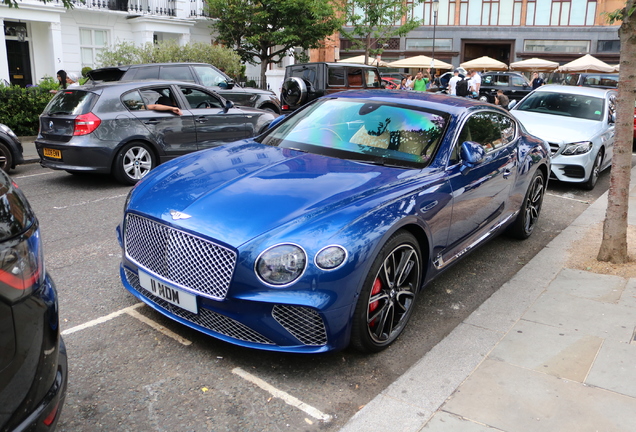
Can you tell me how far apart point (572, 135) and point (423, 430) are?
308 inches

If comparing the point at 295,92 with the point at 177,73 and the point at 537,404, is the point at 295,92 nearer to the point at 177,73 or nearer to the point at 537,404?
the point at 177,73

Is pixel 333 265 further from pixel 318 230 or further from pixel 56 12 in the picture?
pixel 56 12

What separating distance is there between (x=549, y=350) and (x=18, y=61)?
2496 cm

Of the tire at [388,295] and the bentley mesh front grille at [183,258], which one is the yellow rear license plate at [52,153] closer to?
the bentley mesh front grille at [183,258]

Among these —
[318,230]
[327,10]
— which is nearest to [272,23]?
[327,10]

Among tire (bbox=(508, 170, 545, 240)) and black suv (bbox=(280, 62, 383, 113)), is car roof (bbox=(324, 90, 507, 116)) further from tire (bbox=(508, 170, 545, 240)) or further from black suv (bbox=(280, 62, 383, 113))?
black suv (bbox=(280, 62, 383, 113))

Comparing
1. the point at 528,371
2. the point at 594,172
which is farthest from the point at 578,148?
the point at 528,371

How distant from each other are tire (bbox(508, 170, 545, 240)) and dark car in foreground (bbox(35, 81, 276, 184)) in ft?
12.0

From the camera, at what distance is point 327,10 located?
26297mm

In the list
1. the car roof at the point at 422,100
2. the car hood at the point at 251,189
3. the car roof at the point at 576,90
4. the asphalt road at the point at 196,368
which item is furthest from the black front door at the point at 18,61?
the car hood at the point at 251,189

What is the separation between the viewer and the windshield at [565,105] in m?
10.3

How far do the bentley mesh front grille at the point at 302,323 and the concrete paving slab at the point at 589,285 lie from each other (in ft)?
8.35

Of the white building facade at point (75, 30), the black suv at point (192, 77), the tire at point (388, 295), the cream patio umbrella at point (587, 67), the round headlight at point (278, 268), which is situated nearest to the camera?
the round headlight at point (278, 268)

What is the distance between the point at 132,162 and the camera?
871 centimetres
